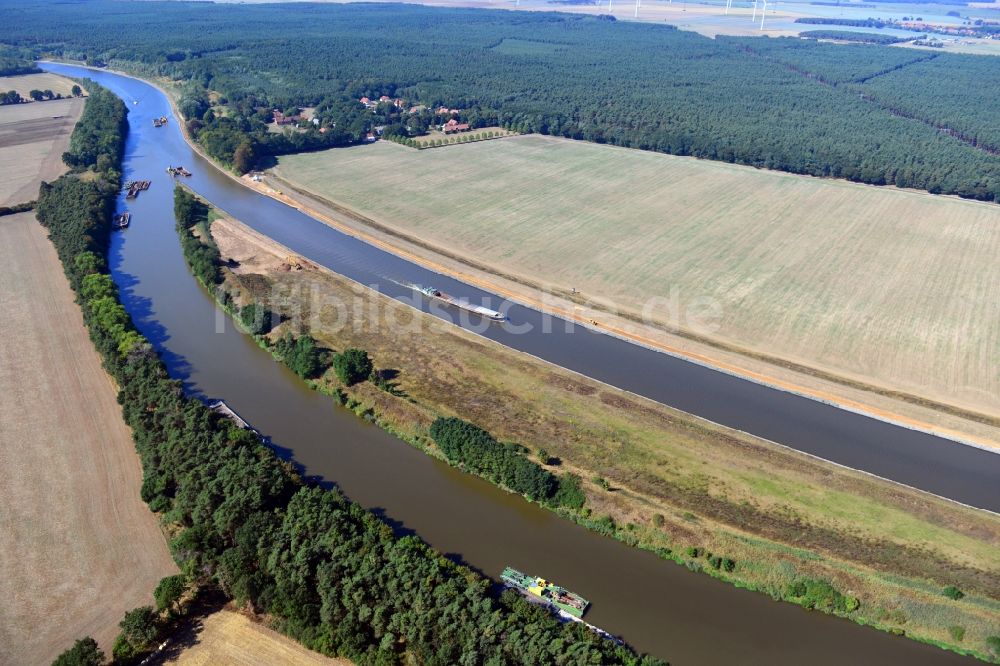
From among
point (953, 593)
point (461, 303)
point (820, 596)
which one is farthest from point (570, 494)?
point (461, 303)

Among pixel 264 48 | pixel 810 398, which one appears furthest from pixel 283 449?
pixel 264 48

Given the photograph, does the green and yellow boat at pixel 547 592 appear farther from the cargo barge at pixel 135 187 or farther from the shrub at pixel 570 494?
the cargo barge at pixel 135 187

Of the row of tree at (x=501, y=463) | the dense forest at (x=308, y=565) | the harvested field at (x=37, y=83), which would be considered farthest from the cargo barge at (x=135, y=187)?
the harvested field at (x=37, y=83)

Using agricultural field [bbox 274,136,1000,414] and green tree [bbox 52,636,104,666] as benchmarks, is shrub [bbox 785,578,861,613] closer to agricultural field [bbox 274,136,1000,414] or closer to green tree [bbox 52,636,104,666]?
agricultural field [bbox 274,136,1000,414]

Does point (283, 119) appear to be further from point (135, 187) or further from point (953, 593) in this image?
point (953, 593)

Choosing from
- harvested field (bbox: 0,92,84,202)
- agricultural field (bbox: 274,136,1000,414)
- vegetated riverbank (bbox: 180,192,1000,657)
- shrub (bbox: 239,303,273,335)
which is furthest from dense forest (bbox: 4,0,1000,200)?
vegetated riverbank (bbox: 180,192,1000,657)

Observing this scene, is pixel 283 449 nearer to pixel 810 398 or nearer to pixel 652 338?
pixel 652 338

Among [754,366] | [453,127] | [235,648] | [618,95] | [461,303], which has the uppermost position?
[618,95]
